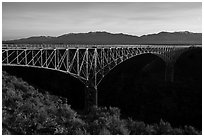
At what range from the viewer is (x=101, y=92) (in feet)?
161

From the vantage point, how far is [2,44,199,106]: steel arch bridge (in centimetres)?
2905

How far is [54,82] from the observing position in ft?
159

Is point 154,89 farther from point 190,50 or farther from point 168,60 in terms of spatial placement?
point 190,50

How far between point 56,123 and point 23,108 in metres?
3.78

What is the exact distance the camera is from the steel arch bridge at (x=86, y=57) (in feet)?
95.3

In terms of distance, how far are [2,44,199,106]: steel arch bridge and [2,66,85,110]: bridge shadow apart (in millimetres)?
1606

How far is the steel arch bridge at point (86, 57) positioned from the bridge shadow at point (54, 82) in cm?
161

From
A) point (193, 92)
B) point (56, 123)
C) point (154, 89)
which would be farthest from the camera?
point (154, 89)

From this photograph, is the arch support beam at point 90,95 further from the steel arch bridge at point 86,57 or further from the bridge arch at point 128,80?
the bridge arch at point 128,80

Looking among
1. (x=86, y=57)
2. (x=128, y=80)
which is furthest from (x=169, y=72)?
(x=86, y=57)

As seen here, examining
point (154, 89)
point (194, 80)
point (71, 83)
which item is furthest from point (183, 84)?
point (71, 83)

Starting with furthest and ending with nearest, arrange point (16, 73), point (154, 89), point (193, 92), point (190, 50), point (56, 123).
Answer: point (190, 50) < point (154, 89) < point (193, 92) < point (16, 73) < point (56, 123)

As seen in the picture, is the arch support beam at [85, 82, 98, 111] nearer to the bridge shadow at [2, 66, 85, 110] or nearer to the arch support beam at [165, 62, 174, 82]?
the bridge shadow at [2, 66, 85, 110]

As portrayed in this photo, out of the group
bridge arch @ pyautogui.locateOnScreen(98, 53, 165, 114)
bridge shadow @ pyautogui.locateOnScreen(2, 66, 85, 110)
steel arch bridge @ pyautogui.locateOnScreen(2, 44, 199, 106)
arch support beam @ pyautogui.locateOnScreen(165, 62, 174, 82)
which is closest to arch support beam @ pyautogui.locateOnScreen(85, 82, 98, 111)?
steel arch bridge @ pyautogui.locateOnScreen(2, 44, 199, 106)
